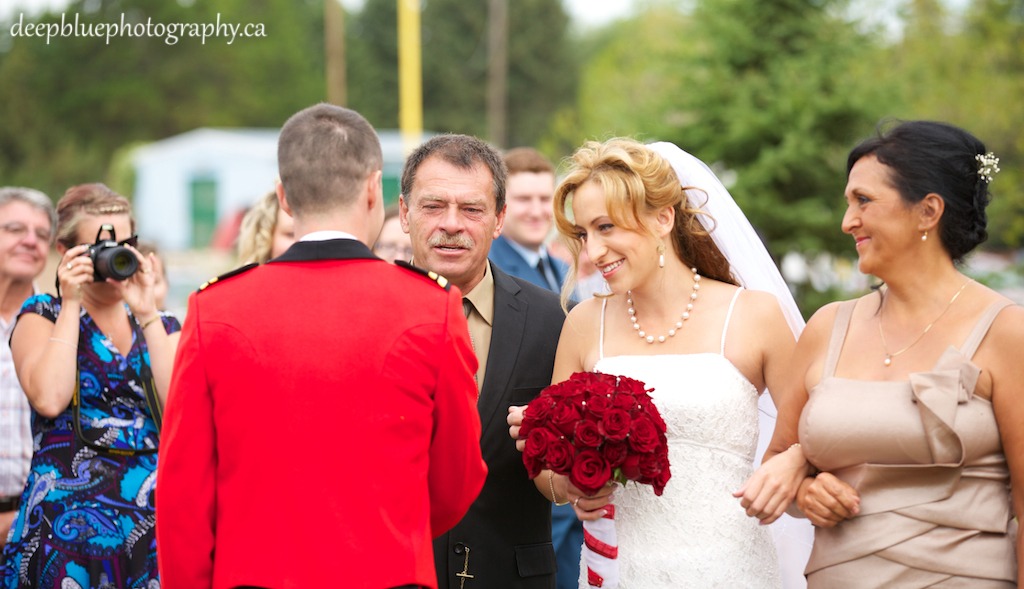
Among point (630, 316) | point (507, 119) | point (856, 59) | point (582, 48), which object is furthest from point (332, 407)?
point (582, 48)

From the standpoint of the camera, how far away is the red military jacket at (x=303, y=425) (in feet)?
7.38

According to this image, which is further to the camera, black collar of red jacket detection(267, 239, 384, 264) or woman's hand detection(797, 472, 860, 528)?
woman's hand detection(797, 472, 860, 528)

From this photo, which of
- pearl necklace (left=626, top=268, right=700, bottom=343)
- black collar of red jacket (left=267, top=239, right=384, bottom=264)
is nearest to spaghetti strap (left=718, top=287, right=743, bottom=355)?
pearl necklace (left=626, top=268, right=700, bottom=343)

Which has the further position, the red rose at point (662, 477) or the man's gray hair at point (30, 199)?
the man's gray hair at point (30, 199)

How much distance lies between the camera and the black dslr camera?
3.68m

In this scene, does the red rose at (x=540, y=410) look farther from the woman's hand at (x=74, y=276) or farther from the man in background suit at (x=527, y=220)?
the man in background suit at (x=527, y=220)

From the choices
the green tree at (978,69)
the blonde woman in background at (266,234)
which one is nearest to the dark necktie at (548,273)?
the blonde woman in background at (266,234)

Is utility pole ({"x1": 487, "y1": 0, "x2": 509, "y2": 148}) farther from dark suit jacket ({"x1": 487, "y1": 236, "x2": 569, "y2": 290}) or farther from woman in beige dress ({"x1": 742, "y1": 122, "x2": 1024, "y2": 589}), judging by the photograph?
woman in beige dress ({"x1": 742, "y1": 122, "x2": 1024, "y2": 589})

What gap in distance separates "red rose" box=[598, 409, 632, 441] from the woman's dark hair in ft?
3.77

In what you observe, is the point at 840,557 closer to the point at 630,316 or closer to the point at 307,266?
the point at 630,316

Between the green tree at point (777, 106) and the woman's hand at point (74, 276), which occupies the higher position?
the green tree at point (777, 106)

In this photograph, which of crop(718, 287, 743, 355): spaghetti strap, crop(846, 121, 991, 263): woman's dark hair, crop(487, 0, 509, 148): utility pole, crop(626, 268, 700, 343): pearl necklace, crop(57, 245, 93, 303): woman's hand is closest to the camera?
crop(846, 121, 991, 263): woman's dark hair

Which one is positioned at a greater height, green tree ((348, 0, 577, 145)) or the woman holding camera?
green tree ((348, 0, 577, 145))
